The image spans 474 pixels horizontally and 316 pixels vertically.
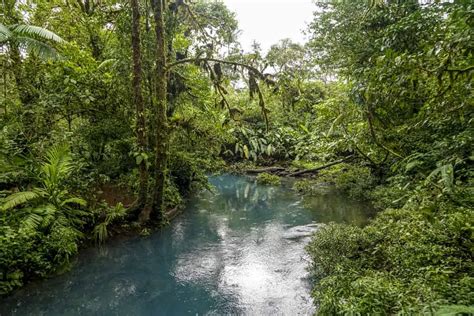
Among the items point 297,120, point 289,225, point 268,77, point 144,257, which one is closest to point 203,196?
point 289,225

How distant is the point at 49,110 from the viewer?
23.0 ft

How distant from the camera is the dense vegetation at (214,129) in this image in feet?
10.2

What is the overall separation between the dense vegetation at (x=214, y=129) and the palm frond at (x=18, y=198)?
3cm

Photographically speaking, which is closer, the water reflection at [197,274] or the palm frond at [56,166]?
the water reflection at [197,274]

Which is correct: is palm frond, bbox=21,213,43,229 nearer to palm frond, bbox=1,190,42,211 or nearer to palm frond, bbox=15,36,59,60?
palm frond, bbox=1,190,42,211

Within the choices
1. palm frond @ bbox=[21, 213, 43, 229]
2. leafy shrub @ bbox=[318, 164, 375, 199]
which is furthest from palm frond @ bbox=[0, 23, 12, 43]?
leafy shrub @ bbox=[318, 164, 375, 199]

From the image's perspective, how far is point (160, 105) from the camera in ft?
19.9

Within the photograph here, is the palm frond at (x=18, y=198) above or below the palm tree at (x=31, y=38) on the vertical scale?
below

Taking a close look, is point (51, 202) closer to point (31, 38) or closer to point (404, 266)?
point (31, 38)

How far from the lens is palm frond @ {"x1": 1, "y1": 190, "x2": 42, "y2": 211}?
461 cm

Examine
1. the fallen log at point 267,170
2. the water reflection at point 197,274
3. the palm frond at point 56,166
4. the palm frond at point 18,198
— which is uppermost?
the palm frond at point 56,166

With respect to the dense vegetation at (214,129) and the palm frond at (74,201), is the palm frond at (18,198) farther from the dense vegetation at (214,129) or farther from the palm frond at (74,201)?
the palm frond at (74,201)

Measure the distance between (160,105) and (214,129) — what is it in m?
3.09

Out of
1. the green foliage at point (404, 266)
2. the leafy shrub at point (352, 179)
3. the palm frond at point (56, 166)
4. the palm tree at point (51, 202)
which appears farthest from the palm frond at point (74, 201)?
the leafy shrub at point (352, 179)
